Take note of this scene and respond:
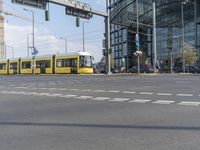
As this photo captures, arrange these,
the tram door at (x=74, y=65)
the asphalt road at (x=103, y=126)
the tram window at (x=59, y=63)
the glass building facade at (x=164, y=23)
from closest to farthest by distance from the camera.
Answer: the asphalt road at (x=103, y=126) < the tram door at (x=74, y=65) < the tram window at (x=59, y=63) < the glass building facade at (x=164, y=23)

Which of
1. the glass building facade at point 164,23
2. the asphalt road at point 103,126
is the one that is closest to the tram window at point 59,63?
the glass building facade at point 164,23

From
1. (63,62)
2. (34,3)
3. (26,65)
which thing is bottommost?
(26,65)

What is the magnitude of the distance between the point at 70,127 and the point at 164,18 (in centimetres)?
9504

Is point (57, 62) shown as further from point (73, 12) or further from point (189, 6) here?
point (189, 6)

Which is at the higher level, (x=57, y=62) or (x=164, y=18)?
(x=164, y=18)

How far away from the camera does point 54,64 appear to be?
191 feet

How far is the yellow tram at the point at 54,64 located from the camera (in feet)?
176

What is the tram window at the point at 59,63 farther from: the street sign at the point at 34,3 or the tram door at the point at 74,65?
the street sign at the point at 34,3

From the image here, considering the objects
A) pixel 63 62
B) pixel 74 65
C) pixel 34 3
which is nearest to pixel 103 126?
pixel 34 3

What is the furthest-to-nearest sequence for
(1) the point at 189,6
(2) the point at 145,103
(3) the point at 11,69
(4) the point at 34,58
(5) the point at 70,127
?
(1) the point at 189,6
(3) the point at 11,69
(4) the point at 34,58
(2) the point at 145,103
(5) the point at 70,127

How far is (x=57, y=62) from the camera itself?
5759 cm

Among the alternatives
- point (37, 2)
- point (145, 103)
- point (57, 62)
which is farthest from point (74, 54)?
point (145, 103)

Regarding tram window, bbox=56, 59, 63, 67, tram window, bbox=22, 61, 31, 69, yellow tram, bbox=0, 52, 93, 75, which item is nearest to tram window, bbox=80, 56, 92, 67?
yellow tram, bbox=0, 52, 93, 75

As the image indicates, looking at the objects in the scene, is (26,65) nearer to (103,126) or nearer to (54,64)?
(54,64)
